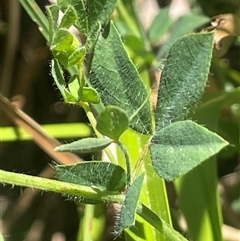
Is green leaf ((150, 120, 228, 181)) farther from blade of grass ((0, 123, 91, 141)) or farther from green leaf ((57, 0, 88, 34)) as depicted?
blade of grass ((0, 123, 91, 141))

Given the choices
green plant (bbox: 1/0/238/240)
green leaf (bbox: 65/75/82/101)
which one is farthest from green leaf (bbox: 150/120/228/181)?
green leaf (bbox: 65/75/82/101)

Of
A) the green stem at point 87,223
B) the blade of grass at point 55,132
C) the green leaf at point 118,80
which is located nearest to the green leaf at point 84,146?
the green leaf at point 118,80

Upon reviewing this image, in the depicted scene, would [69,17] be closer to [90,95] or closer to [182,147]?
[90,95]

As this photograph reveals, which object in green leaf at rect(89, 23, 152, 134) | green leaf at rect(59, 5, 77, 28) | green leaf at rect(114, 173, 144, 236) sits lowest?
green leaf at rect(114, 173, 144, 236)

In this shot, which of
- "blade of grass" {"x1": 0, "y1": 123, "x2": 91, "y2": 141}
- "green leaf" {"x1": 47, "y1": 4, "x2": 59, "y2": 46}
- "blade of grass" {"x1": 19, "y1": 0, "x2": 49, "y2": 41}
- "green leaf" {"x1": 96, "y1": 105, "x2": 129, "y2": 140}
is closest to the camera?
"green leaf" {"x1": 96, "y1": 105, "x2": 129, "y2": 140}

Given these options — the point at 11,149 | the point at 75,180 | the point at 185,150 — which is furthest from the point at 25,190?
the point at 185,150

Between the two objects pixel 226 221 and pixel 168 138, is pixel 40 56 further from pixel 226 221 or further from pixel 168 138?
pixel 168 138

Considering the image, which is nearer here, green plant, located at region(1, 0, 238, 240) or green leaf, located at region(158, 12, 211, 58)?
green plant, located at region(1, 0, 238, 240)

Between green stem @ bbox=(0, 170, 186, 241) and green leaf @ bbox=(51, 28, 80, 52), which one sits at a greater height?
green leaf @ bbox=(51, 28, 80, 52)
